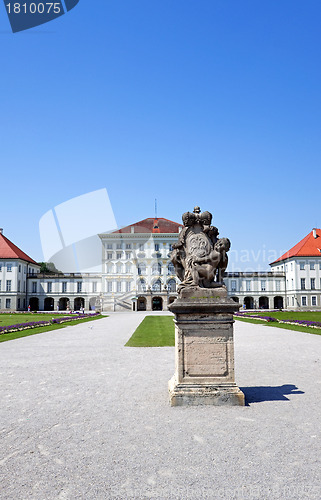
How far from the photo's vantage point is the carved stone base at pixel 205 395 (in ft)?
22.2

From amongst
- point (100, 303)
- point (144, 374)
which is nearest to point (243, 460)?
point (144, 374)

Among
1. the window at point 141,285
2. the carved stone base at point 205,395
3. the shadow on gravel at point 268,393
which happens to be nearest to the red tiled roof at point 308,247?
the window at point 141,285

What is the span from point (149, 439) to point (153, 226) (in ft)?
252

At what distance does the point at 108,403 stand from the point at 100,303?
63.5 metres

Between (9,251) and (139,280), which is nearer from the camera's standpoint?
(9,251)

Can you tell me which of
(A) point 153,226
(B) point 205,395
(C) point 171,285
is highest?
(A) point 153,226

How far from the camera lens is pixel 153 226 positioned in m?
81.4

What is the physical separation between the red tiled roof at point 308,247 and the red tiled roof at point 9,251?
163 feet

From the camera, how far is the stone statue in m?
7.42

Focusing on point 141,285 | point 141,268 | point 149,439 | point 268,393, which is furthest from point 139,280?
point 149,439

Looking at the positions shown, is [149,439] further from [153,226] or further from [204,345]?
[153,226]

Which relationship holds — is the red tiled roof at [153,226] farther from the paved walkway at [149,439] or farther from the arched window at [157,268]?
the paved walkway at [149,439]

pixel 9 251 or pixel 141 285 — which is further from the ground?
pixel 9 251

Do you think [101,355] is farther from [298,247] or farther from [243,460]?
[298,247]
